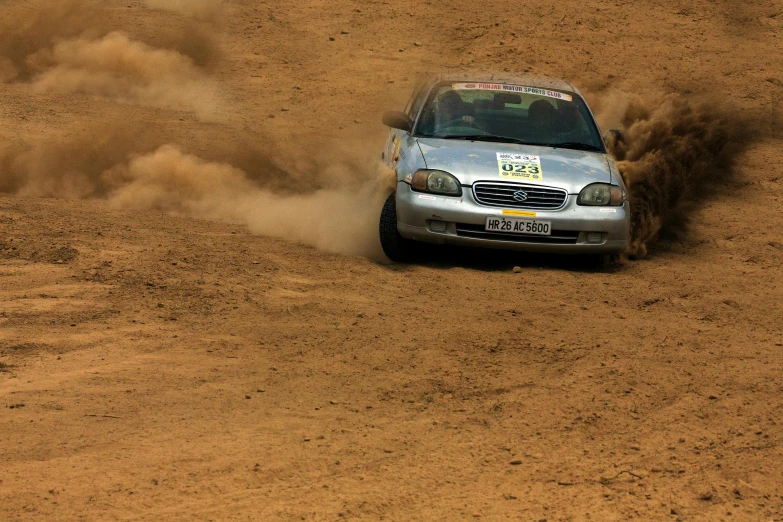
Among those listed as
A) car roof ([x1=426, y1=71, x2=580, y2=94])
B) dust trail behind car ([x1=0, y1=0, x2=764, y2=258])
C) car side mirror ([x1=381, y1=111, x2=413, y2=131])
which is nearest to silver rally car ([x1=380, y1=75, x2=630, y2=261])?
car side mirror ([x1=381, y1=111, x2=413, y2=131])

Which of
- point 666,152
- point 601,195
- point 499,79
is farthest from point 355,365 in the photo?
point 666,152

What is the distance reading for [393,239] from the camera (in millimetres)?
7711

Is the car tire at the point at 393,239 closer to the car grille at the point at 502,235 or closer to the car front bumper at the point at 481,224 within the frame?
the car front bumper at the point at 481,224

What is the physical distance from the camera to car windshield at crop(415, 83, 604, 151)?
8.45 metres

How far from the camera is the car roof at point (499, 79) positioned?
907 cm

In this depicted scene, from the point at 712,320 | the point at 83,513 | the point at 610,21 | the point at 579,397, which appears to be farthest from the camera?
the point at 610,21

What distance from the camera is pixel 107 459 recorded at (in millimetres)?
4176

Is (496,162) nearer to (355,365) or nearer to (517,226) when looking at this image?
(517,226)

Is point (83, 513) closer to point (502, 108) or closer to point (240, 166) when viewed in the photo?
point (502, 108)

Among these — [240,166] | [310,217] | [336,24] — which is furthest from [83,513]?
[336,24]

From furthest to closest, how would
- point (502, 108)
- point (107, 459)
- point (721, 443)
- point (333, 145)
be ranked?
point (333, 145) < point (502, 108) < point (721, 443) < point (107, 459)

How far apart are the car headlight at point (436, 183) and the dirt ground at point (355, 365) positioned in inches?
23.6

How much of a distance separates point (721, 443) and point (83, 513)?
2707 mm

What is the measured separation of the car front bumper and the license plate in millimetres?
31
